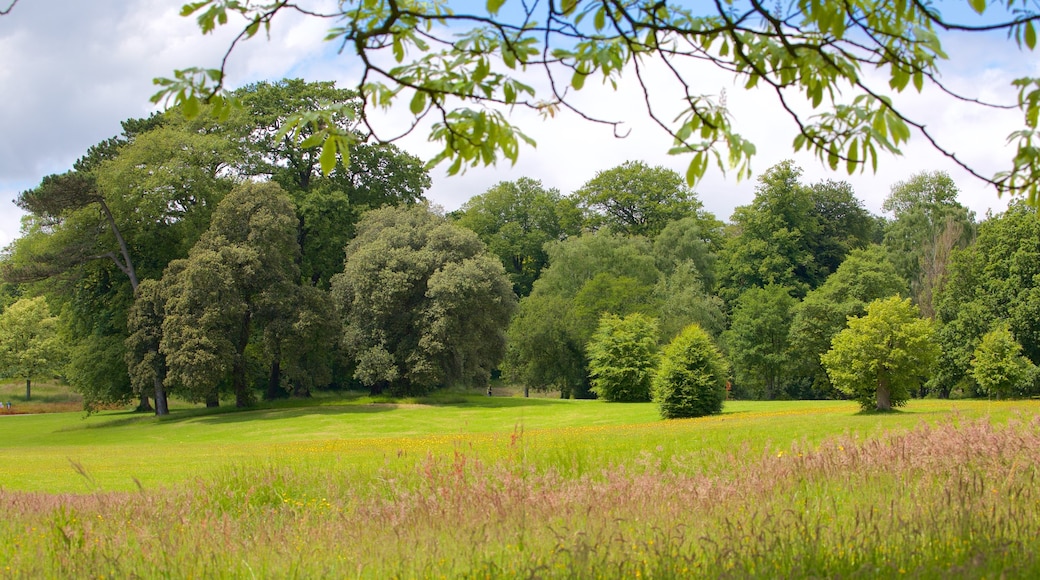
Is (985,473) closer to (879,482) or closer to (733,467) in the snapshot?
(879,482)

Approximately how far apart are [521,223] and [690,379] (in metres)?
42.1

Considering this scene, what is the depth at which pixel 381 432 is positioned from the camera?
30.5 m

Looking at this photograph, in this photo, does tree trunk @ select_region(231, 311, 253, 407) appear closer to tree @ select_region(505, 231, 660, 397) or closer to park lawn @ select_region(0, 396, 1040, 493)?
park lawn @ select_region(0, 396, 1040, 493)

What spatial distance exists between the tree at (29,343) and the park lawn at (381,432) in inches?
553

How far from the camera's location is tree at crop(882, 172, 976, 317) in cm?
5284

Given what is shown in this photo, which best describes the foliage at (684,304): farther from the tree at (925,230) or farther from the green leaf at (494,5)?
the green leaf at (494,5)

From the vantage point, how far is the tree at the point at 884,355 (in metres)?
23.2

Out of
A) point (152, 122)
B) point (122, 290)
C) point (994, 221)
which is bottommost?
point (122, 290)

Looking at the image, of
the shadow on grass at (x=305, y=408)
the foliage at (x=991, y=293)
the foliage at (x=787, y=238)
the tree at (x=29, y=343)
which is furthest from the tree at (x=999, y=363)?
the tree at (x=29, y=343)

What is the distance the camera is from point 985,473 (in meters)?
7.20

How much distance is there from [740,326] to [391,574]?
4980cm

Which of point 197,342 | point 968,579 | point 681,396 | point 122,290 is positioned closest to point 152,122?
point 122,290

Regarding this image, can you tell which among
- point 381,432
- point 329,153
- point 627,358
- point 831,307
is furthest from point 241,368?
point 329,153

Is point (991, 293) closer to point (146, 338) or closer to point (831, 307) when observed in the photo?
point (831, 307)
